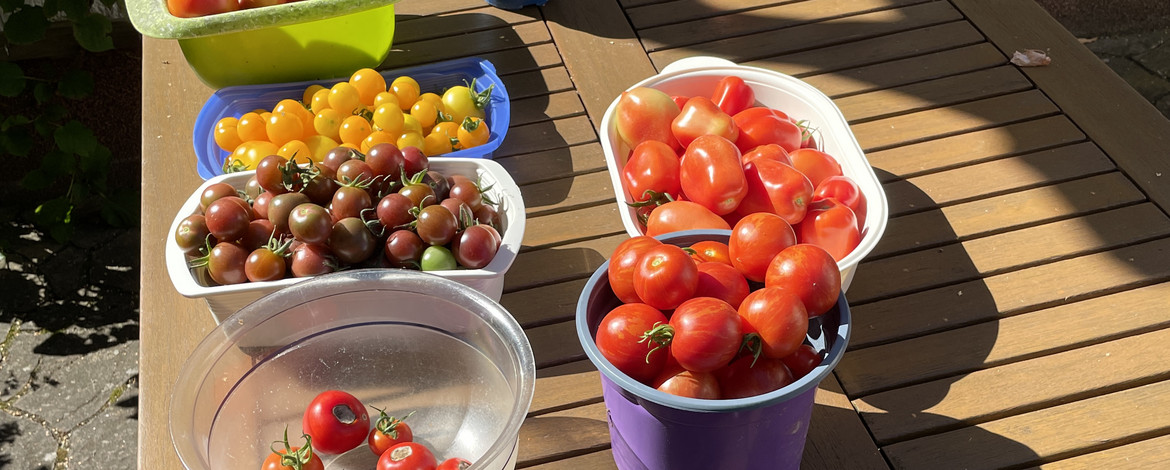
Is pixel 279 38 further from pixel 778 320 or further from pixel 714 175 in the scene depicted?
pixel 778 320

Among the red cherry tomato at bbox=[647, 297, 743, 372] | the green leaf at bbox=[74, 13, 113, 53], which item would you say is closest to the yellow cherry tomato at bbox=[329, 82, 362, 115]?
the red cherry tomato at bbox=[647, 297, 743, 372]

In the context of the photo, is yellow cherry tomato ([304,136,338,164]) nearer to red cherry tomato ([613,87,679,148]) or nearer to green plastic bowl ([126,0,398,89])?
green plastic bowl ([126,0,398,89])

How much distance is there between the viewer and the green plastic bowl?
157cm

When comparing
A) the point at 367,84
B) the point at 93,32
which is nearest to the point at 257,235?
the point at 367,84

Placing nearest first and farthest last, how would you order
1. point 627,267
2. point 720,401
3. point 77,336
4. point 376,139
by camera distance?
1. point 720,401
2. point 627,267
3. point 376,139
4. point 77,336

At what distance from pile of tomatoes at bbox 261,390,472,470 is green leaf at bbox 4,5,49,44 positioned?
1658 millimetres

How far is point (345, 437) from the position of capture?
3.73ft

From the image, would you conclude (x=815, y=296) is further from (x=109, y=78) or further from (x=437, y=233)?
(x=109, y=78)

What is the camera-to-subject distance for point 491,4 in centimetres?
212

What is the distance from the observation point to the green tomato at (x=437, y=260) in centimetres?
Result: 129

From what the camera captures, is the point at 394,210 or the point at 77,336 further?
the point at 77,336

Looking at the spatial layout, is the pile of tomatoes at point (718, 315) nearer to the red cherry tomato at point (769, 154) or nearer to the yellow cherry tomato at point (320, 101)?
the red cherry tomato at point (769, 154)

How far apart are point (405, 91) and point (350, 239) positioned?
1.66ft

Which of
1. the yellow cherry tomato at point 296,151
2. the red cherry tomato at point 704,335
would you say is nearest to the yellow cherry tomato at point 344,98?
the yellow cherry tomato at point 296,151
